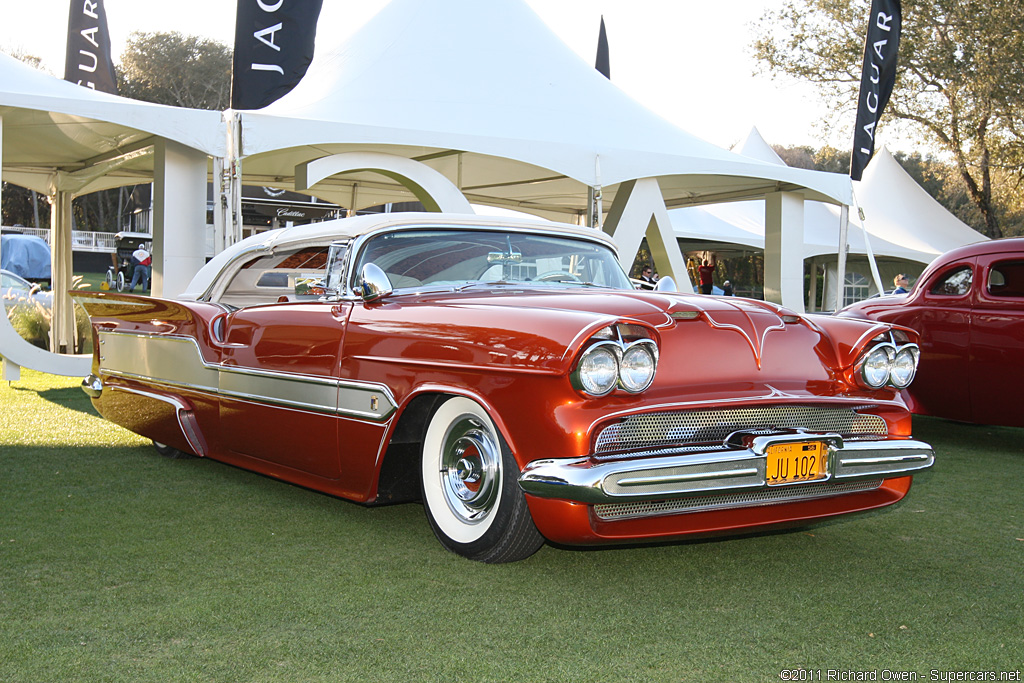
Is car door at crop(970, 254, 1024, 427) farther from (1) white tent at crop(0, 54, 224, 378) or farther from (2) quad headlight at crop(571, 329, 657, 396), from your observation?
(1) white tent at crop(0, 54, 224, 378)

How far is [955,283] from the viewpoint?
259 inches

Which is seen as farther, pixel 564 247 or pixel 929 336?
pixel 929 336

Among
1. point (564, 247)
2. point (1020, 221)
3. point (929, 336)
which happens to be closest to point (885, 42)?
point (929, 336)

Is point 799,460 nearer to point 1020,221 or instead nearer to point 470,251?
point 470,251

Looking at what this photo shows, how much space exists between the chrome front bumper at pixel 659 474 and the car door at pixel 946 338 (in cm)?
378

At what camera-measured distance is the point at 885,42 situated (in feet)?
43.9

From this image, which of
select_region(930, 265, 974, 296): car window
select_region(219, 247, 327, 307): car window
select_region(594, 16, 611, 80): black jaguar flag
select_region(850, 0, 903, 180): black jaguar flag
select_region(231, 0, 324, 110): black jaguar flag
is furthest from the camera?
select_region(594, 16, 611, 80): black jaguar flag

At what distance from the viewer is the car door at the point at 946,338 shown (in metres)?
6.39

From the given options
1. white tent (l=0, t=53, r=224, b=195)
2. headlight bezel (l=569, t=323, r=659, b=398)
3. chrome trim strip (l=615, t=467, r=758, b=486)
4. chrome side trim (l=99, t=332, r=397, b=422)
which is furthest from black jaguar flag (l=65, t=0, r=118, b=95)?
chrome trim strip (l=615, t=467, r=758, b=486)

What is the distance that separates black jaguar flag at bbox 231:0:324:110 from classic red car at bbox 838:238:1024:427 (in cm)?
632

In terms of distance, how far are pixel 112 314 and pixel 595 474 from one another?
3978mm

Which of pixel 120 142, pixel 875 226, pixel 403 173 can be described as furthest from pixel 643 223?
pixel 875 226

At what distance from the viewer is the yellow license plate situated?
303cm

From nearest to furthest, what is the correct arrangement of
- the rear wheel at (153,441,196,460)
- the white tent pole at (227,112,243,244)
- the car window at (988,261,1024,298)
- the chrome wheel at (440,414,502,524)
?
the chrome wheel at (440,414,502,524) < the rear wheel at (153,441,196,460) < the car window at (988,261,1024,298) < the white tent pole at (227,112,243,244)
